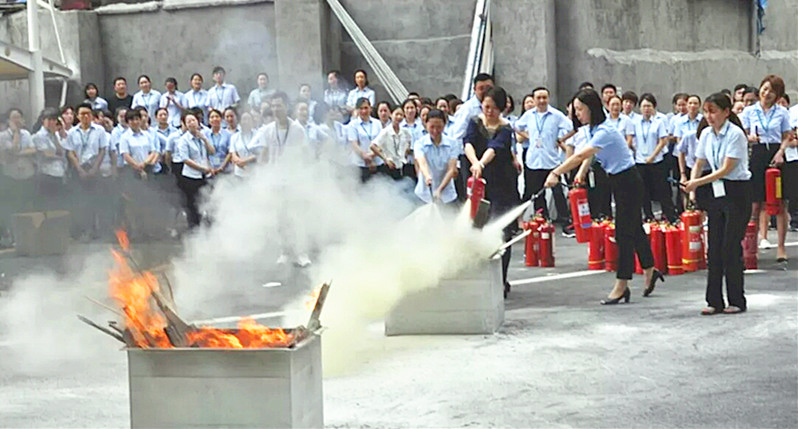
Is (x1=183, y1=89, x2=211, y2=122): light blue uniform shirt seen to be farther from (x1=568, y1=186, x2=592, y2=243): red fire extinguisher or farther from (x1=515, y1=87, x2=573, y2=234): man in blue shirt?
(x1=568, y1=186, x2=592, y2=243): red fire extinguisher

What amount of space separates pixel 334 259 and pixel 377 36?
11022mm

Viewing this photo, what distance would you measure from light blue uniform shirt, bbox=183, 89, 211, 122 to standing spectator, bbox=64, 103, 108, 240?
1299mm

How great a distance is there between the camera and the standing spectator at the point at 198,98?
13.9 metres

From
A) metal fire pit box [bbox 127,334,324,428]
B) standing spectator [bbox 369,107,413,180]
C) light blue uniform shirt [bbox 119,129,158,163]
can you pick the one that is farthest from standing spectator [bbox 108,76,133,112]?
metal fire pit box [bbox 127,334,324,428]

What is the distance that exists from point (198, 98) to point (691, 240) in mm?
6669

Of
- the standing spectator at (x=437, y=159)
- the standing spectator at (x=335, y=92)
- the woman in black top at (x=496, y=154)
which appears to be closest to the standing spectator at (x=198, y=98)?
the standing spectator at (x=335, y=92)

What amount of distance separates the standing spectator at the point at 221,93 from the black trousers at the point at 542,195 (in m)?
3.77

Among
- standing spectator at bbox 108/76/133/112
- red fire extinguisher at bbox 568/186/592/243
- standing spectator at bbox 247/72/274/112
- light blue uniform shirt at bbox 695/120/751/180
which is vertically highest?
standing spectator at bbox 108/76/133/112

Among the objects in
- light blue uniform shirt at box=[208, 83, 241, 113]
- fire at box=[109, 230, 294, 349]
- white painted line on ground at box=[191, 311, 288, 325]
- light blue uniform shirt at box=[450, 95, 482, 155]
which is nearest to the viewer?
fire at box=[109, 230, 294, 349]

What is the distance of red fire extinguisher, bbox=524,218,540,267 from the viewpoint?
42.4 ft

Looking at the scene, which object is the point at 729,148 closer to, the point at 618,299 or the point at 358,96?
the point at 618,299

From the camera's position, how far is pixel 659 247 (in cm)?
1187

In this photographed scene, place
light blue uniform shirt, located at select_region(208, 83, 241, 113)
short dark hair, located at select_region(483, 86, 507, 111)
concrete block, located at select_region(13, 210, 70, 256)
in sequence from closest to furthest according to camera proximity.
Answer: short dark hair, located at select_region(483, 86, 507, 111) < light blue uniform shirt, located at select_region(208, 83, 241, 113) < concrete block, located at select_region(13, 210, 70, 256)

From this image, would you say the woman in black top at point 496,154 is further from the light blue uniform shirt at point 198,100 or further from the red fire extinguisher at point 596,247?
the light blue uniform shirt at point 198,100
